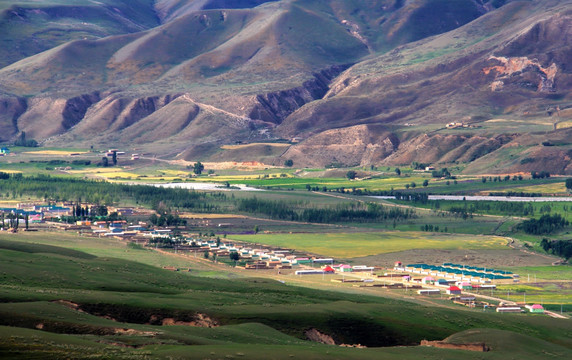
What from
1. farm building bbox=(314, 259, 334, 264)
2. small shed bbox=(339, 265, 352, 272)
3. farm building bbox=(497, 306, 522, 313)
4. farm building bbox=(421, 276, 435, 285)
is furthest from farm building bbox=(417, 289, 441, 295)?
farm building bbox=(314, 259, 334, 264)

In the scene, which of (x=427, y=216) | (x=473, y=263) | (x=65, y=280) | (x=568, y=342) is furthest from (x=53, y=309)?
(x=427, y=216)

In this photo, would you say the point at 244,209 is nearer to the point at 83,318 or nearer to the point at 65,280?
the point at 65,280

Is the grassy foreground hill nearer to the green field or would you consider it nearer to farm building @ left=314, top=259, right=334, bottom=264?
farm building @ left=314, top=259, right=334, bottom=264

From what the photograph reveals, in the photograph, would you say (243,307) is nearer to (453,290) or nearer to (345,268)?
(453,290)

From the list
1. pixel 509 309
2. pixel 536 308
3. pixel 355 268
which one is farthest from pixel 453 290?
pixel 355 268

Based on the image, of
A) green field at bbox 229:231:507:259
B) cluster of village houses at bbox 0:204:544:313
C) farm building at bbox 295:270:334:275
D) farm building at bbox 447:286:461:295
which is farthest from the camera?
green field at bbox 229:231:507:259
